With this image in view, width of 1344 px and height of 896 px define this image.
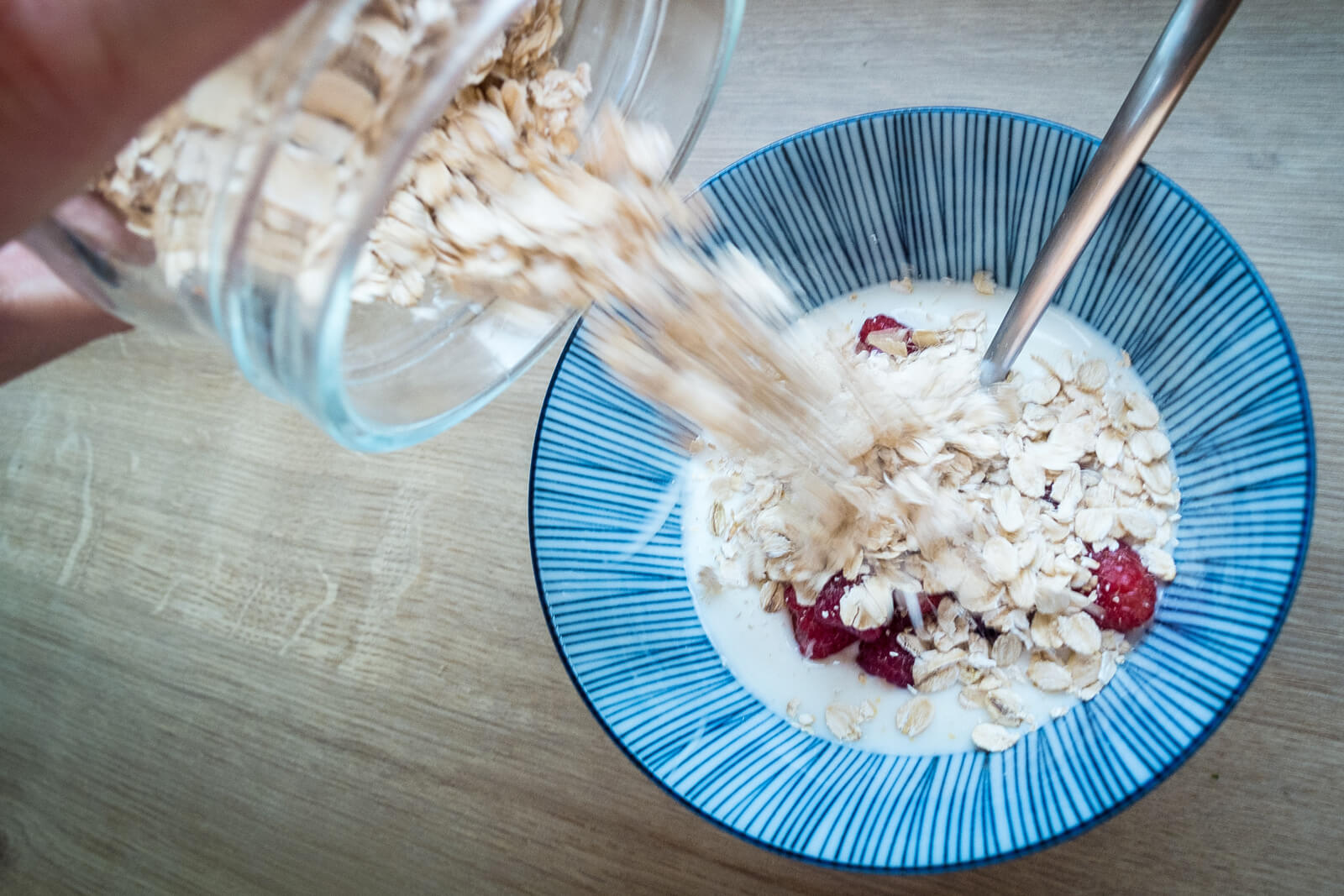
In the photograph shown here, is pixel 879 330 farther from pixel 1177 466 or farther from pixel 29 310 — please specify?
pixel 29 310

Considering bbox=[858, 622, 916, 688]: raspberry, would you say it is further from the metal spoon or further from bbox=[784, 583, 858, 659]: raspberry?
→ the metal spoon

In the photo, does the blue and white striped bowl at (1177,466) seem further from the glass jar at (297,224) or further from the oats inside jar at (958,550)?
the glass jar at (297,224)

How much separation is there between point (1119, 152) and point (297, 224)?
0.46 m

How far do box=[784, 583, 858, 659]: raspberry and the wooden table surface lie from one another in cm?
16

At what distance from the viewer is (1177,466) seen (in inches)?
25.2

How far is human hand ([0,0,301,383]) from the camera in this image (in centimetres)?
31

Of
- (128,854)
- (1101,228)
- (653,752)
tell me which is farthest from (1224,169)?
(128,854)

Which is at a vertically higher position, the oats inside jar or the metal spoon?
the metal spoon

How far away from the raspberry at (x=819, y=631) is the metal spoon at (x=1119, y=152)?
215 mm

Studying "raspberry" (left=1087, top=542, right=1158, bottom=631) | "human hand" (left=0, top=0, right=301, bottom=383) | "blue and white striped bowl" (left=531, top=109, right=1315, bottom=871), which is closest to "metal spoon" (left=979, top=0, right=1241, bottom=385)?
"blue and white striped bowl" (left=531, top=109, right=1315, bottom=871)

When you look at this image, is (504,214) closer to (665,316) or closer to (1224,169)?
(665,316)

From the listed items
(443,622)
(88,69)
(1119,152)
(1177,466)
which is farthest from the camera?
(443,622)

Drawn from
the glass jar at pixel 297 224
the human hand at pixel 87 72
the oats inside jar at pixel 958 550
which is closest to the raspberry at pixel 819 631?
the oats inside jar at pixel 958 550

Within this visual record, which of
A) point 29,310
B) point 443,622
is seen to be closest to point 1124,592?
point 443,622
